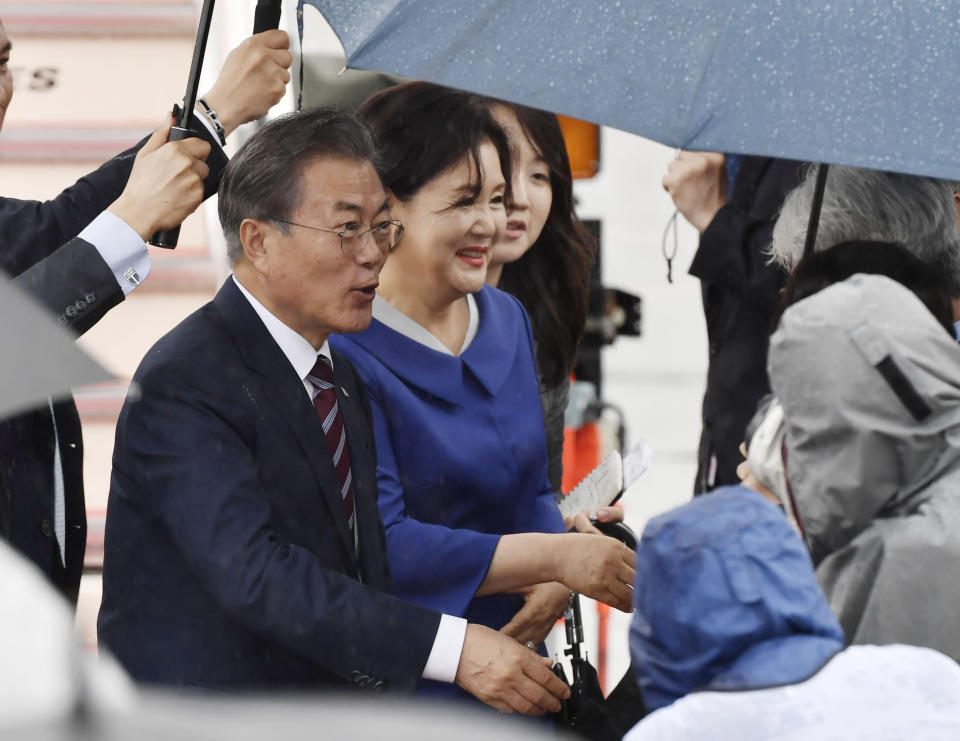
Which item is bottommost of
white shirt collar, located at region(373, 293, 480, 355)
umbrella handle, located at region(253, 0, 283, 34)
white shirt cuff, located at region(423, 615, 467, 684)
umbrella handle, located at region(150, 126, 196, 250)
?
white shirt cuff, located at region(423, 615, 467, 684)

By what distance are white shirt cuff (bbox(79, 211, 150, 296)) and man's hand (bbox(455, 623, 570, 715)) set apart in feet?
2.98

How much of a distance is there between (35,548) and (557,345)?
1.92m

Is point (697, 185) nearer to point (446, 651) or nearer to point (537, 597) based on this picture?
point (537, 597)

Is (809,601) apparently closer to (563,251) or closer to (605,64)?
(605,64)

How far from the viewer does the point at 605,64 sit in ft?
9.19

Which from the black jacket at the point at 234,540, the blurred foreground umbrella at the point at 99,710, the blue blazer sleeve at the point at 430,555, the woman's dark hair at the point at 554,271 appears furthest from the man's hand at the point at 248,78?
the blurred foreground umbrella at the point at 99,710

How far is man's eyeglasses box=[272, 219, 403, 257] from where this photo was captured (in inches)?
112

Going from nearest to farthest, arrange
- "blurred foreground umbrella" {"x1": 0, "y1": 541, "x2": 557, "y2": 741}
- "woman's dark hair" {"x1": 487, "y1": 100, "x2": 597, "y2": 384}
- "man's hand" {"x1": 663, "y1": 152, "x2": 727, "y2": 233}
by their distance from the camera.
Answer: "blurred foreground umbrella" {"x1": 0, "y1": 541, "x2": 557, "y2": 741}
"man's hand" {"x1": 663, "y1": 152, "x2": 727, "y2": 233}
"woman's dark hair" {"x1": 487, "y1": 100, "x2": 597, "y2": 384}

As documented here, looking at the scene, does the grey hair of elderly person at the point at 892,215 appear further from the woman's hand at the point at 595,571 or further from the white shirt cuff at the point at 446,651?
the white shirt cuff at the point at 446,651

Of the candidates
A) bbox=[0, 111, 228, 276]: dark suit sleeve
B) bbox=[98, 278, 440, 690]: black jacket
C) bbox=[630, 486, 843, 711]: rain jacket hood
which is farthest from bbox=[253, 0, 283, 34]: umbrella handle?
bbox=[630, 486, 843, 711]: rain jacket hood

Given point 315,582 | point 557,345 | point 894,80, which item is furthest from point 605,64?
point 557,345

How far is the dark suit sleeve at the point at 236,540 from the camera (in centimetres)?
245

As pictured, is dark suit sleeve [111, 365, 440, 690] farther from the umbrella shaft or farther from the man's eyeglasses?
the umbrella shaft

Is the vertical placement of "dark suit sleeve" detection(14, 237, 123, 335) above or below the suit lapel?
above
